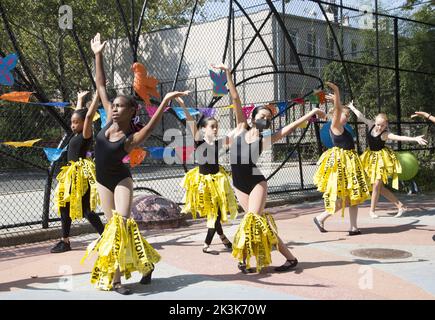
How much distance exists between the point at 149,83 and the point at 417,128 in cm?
1280

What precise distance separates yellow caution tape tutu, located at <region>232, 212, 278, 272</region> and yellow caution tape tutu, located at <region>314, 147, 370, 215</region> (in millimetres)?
2199

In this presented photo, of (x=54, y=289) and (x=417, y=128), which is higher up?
(x=417, y=128)

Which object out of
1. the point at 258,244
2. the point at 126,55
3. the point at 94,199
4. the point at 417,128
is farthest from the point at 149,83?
the point at 126,55

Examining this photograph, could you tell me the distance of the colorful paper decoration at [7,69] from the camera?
20.7ft

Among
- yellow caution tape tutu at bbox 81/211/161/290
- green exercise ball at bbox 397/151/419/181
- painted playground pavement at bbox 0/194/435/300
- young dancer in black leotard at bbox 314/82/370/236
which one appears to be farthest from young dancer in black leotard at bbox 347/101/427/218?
yellow caution tape tutu at bbox 81/211/161/290

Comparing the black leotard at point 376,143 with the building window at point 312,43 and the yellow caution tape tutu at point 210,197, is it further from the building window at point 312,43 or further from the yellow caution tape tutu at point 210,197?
the building window at point 312,43

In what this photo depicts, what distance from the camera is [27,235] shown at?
7.09 m

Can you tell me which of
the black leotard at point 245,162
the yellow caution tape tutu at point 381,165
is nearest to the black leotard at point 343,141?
the yellow caution tape tutu at point 381,165

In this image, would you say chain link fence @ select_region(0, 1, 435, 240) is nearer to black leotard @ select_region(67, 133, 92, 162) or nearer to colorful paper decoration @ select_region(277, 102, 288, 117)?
colorful paper decoration @ select_region(277, 102, 288, 117)

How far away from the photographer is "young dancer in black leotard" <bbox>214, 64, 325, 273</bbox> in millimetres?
4961

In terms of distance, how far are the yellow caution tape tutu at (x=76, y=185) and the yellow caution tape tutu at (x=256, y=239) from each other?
2.14 meters

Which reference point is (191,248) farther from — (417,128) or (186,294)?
(417,128)

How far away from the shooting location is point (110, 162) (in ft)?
15.0

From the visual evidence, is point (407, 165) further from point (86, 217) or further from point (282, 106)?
point (86, 217)
